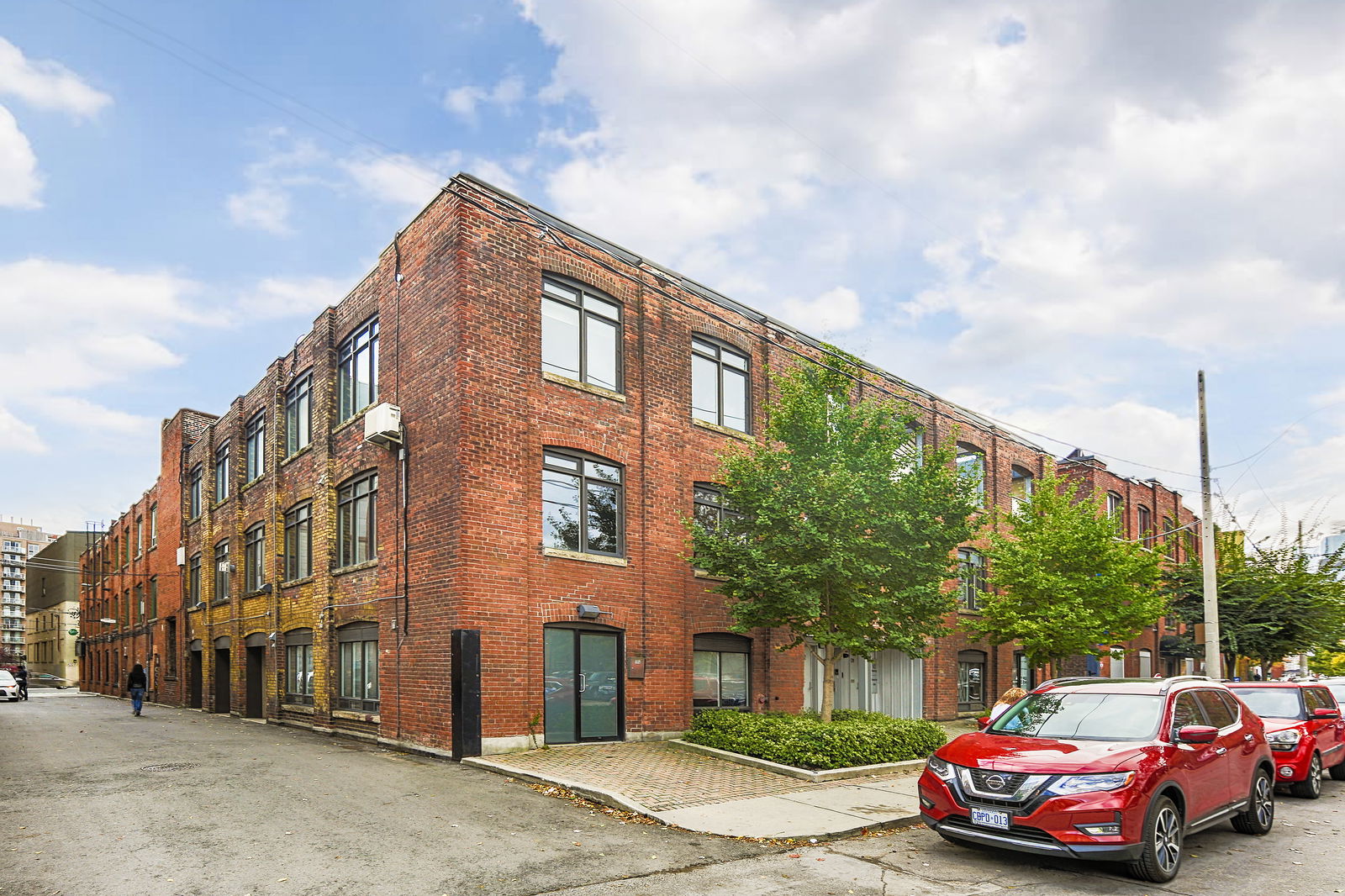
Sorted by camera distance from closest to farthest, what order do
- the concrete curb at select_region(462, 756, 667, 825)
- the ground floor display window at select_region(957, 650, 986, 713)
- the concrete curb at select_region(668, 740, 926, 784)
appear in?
the concrete curb at select_region(462, 756, 667, 825) < the concrete curb at select_region(668, 740, 926, 784) < the ground floor display window at select_region(957, 650, 986, 713)

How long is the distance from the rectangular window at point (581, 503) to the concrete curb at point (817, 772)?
407cm

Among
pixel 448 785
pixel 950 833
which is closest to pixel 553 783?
pixel 448 785

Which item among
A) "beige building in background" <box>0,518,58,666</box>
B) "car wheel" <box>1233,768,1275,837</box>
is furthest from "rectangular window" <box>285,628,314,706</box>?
"beige building in background" <box>0,518,58,666</box>

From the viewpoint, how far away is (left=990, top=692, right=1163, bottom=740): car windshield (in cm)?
899

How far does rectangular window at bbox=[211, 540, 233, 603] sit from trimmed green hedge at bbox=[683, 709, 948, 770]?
56.0 ft

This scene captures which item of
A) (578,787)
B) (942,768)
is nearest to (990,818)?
(942,768)

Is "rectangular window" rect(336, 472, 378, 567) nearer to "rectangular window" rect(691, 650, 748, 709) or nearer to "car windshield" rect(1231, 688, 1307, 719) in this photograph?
"rectangular window" rect(691, 650, 748, 709)

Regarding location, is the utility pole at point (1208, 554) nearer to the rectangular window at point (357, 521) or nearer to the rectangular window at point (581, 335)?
the rectangular window at point (581, 335)

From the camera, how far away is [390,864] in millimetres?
8445

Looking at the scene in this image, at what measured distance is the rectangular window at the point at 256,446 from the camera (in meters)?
25.9

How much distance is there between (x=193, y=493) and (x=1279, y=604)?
1271 inches

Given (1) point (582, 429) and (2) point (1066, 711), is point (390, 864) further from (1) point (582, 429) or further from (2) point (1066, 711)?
(1) point (582, 429)

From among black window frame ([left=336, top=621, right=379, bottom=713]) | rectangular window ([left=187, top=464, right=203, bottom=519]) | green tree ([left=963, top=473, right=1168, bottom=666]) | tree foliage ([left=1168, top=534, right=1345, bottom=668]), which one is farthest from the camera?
rectangular window ([left=187, top=464, right=203, bottom=519])

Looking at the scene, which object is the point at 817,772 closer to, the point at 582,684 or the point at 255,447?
the point at 582,684
